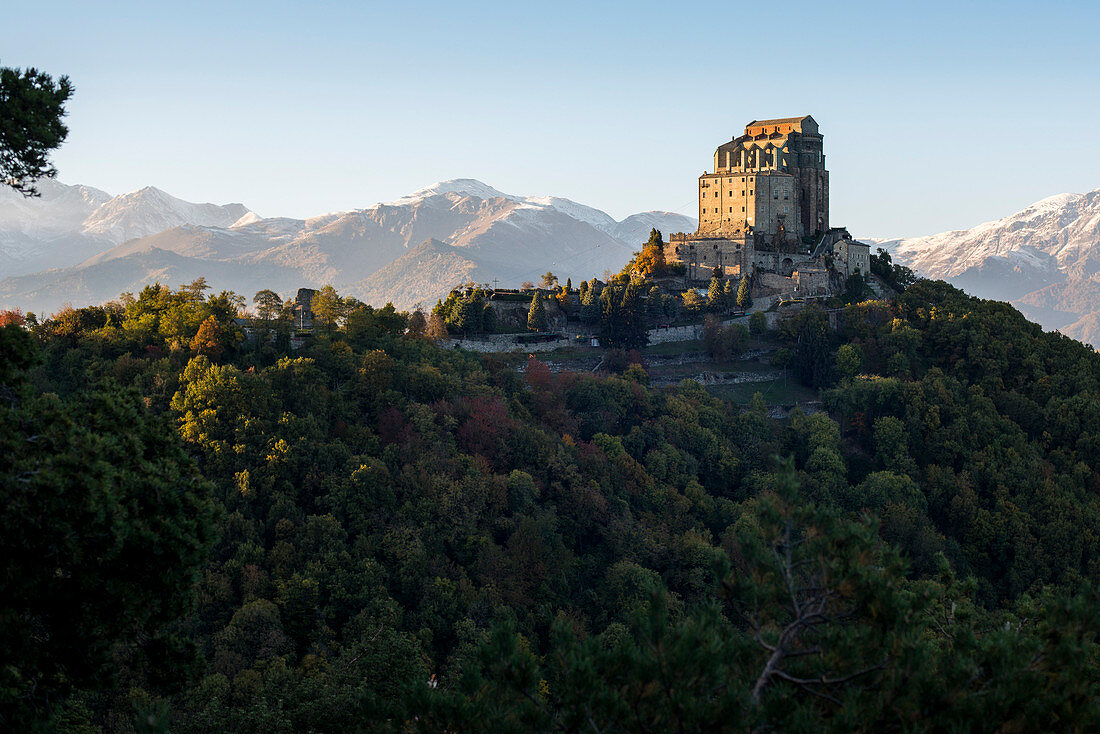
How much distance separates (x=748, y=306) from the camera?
64562 mm

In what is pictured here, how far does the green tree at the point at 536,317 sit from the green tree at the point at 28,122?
45.3 metres

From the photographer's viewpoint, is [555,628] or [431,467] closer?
[555,628]

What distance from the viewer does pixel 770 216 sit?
68750 mm

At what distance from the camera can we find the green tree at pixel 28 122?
557 inches

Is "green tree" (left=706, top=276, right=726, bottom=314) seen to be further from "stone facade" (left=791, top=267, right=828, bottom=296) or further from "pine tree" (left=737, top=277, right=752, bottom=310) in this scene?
"stone facade" (left=791, top=267, right=828, bottom=296)

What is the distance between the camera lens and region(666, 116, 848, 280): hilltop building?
2648 inches

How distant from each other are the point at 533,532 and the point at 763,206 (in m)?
38.4

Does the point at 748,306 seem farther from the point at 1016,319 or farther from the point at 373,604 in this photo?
the point at 373,604

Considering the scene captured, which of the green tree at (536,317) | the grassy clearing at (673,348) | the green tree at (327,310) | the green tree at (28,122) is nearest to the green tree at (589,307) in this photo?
the green tree at (536,317)

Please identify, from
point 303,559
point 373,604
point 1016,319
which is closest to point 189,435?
point 303,559

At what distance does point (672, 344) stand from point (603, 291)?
6.09 meters

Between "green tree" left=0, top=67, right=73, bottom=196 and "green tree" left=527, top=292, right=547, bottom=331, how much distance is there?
45266mm

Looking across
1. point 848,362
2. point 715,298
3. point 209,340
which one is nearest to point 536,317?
point 715,298

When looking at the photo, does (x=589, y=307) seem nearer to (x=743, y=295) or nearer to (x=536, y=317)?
(x=536, y=317)
